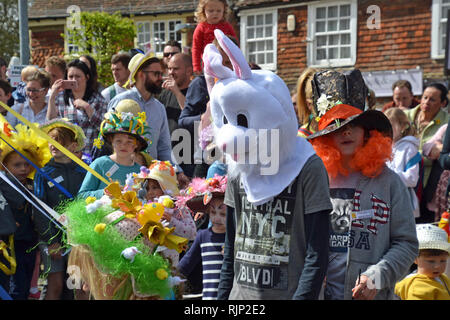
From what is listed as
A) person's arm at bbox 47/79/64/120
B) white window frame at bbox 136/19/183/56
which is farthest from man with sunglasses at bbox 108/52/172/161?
white window frame at bbox 136/19/183/56

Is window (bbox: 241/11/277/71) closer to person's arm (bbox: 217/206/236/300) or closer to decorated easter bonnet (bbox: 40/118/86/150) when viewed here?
decorated easter bonnet (bbox: 40/118/86/150)

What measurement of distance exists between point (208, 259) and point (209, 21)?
2.69 m

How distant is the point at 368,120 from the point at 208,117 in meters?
1.96

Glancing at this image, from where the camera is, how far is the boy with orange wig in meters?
3.00

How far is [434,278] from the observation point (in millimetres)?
4152

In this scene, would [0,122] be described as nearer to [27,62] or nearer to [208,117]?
[208,117]

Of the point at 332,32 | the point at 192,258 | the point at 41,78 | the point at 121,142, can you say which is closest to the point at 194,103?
the point at 121,142

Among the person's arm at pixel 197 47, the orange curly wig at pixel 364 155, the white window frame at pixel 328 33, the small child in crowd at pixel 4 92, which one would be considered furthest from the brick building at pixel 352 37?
the orange curly wig at pixel 364 155

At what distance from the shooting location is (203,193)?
433 centimetres

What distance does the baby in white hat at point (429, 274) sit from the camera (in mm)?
4051

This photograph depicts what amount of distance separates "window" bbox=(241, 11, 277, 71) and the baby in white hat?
1338 cm

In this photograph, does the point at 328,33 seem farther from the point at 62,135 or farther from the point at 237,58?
the point at 237,58

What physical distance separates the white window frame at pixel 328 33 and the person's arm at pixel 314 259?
539 inches
